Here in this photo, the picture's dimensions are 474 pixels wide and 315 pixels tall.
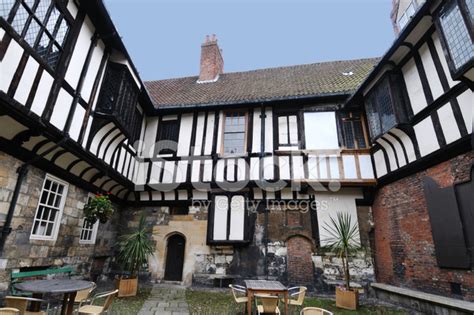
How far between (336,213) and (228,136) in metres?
3.93

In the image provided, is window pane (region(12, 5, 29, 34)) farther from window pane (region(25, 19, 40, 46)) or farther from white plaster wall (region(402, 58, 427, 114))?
white plaster wall (region(402, 58, 427, 114))

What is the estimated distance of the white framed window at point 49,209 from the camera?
16.1 feet

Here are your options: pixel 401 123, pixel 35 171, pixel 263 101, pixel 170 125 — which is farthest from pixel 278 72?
pixel 35 171

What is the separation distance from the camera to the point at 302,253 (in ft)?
22.9

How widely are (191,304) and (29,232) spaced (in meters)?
3.41

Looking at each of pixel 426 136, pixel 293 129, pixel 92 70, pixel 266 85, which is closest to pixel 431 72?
pixel 426 136

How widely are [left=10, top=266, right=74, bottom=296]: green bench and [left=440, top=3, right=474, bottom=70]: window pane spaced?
8.00 m

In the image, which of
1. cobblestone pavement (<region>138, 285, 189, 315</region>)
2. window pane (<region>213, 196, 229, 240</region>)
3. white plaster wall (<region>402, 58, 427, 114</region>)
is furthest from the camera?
window pane (<region>213, 196, 229, 240</region>)

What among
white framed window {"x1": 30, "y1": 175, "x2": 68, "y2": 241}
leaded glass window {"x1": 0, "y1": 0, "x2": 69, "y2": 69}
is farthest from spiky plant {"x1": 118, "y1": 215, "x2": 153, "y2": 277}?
leaded glass window {"x1": 0, "y1": 0, "x2": 69, "y2": 69}

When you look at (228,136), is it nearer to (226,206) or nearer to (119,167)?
(226,206)

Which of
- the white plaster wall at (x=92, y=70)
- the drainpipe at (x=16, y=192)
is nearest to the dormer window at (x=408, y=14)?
the white plaster wall at (x=92, y=70)

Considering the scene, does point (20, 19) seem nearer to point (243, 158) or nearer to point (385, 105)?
point (243, 158)

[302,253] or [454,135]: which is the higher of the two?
[454,135]

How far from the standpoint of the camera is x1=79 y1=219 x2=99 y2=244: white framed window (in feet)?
20.6
